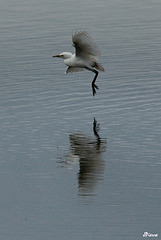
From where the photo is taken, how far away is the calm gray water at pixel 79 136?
10703 millimetres

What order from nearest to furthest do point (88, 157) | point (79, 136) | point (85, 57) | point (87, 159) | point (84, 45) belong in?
point (87, 159), point (88, 157), point (79, 136), point (84, 45), point (85, 57)

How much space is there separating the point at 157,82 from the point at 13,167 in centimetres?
677

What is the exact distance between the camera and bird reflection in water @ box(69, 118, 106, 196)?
1216 cm

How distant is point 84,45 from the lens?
16.9m

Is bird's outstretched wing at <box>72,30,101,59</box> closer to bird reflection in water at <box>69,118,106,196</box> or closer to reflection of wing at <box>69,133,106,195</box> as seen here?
bird reflection in water at <box>69,118,106,196</box>

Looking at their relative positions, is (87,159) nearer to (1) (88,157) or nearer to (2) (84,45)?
(1) (88,157)

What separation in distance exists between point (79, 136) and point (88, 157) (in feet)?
4.48

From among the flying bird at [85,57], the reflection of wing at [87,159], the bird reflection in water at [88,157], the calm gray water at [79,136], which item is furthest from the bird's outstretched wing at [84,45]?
the reflection of wing at [87,159]

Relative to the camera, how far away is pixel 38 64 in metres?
21.2

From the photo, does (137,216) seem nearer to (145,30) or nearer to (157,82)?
(157,82)

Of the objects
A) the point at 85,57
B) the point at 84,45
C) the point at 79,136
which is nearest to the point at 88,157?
the point at 79,136

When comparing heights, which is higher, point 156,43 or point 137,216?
point 156,43

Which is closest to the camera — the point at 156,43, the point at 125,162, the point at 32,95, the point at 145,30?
the point at 125,162

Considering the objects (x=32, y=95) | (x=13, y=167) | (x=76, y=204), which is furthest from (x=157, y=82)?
(x=76, y=204)
